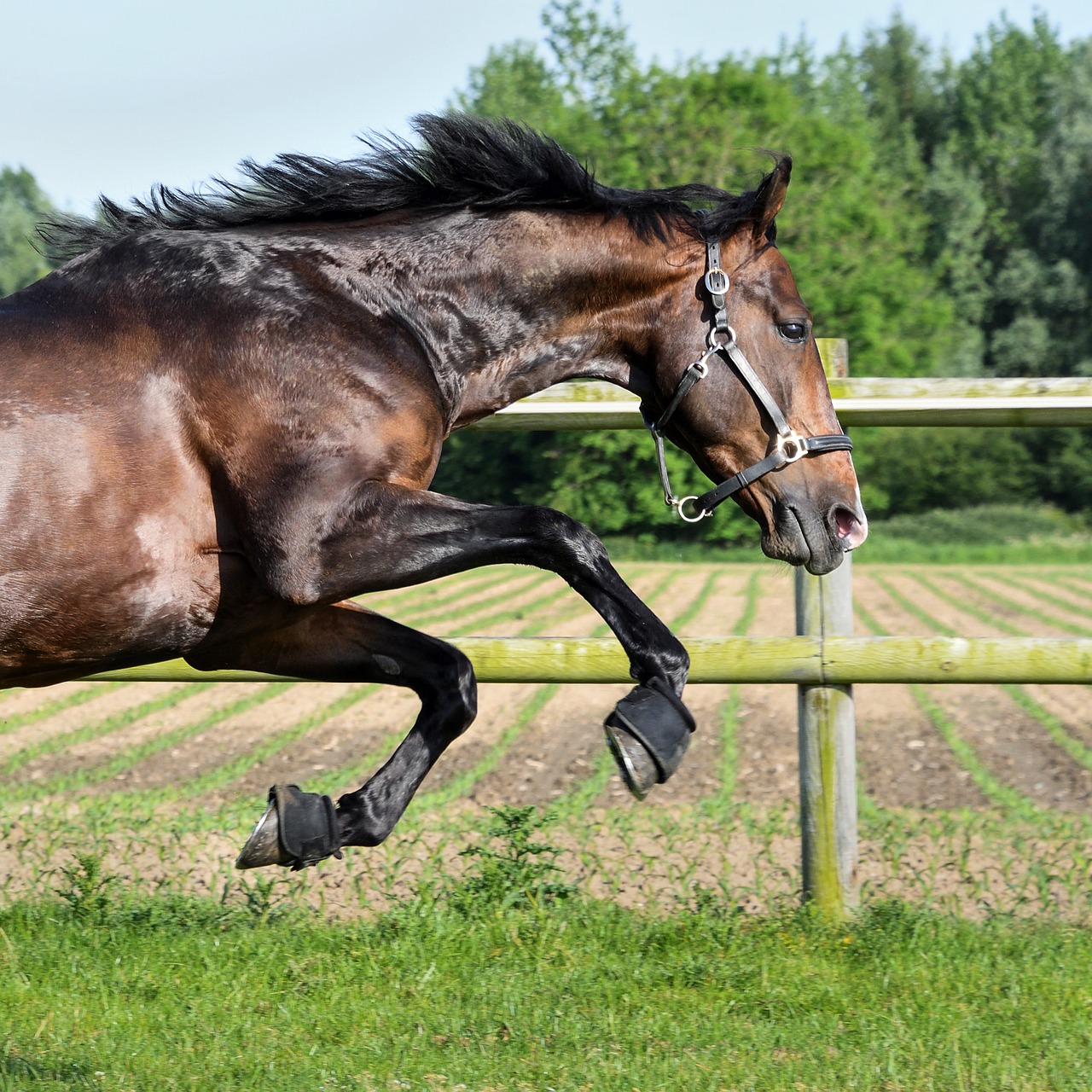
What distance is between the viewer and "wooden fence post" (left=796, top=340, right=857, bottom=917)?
4.57 metres

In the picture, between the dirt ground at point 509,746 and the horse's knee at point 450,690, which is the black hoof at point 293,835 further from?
the dirt ground at point 509,746

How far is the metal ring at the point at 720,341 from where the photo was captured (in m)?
3.32

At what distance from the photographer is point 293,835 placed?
3016 mm

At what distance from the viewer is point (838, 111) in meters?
56.9

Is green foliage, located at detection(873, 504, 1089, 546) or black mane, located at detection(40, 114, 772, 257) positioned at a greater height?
black mane, located at detection(40, 114, 772, 257)

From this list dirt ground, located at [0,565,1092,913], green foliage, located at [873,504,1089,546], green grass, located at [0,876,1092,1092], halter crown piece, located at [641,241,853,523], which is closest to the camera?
halter crown piece, located at [641,241,853,523]

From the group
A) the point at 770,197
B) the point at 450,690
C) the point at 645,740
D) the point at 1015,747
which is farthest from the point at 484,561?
→ the point at 1015,747

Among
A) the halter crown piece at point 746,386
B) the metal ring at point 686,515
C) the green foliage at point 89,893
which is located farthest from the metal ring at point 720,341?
the green foliage at point 89,893

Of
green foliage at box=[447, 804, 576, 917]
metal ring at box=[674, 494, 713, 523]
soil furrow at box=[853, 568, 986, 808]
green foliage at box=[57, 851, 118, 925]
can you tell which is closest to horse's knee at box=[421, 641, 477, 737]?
metal ring at box=[674, 494, 713, 523]

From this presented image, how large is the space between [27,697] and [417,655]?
798 centimetres

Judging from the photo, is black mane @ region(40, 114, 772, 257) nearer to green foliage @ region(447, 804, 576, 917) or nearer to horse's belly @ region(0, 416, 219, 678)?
horse's belly @ region(0, 416, 219, 678)

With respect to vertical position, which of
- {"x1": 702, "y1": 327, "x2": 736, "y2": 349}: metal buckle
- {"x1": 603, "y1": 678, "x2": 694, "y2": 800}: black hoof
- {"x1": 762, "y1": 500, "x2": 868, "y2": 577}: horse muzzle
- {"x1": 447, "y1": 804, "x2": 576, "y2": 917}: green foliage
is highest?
{"x1": 702, "y1": 327, "x2": 736, "y2": 349}: metal buckle

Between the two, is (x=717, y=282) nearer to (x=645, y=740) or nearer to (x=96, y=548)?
(x=645, y=740)

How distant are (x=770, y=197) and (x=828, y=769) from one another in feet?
7.12
